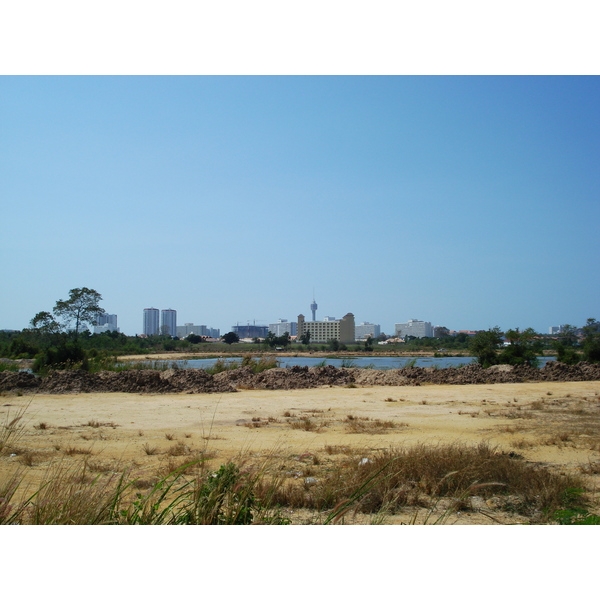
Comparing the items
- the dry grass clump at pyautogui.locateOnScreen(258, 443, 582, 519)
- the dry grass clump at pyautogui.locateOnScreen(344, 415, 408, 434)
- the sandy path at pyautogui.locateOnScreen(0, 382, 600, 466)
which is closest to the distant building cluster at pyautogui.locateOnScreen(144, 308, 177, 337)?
the sandy path at pyautogui.locateOnScreen(0, 382, 600, 466)

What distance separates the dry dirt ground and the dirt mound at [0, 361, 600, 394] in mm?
1246

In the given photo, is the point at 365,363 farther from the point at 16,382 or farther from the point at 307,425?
the point at 307,425

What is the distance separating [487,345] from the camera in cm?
2934

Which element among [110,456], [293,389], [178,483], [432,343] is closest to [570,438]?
[178,483]

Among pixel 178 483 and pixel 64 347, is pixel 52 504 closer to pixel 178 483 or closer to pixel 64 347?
pixel 178 483

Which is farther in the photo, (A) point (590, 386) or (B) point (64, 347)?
(B) point (64, 347)

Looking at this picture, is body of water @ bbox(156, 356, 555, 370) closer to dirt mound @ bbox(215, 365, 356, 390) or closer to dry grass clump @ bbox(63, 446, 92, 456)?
dirt mound @ bbox(215, 365, 356, 390)

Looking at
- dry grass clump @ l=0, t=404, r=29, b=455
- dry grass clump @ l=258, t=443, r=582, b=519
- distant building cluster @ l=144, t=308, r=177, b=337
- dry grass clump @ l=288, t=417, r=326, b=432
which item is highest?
distant building cluster @ l=144, t=308, r=177, b=337

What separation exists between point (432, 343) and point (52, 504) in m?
96.2

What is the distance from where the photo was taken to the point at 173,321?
152125 millimetres

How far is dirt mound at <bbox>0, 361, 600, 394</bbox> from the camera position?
19.6 metres

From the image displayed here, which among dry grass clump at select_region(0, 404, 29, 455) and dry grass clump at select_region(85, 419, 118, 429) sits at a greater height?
dry grass clump at select_region(0, 404, 29, 455)

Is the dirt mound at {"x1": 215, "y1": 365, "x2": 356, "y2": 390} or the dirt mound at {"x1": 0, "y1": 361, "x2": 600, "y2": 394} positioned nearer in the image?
the dirt mound at {"x1": 0, "y1": 361, "x2": 600, "y2": 394}

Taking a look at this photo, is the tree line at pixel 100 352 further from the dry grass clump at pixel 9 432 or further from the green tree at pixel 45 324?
the dry grass clump at pixel 9 432
